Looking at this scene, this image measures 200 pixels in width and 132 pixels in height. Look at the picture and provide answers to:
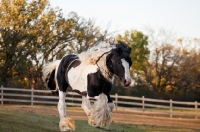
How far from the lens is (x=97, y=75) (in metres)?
7.94

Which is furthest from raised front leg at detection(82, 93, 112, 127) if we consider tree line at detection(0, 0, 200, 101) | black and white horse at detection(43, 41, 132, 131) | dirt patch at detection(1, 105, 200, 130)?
tree line at detection(0, 0, 200, 101)

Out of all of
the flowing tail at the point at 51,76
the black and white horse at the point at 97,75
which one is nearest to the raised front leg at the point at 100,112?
the black and white horse at the point at 97,75

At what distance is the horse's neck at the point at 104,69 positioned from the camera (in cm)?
784

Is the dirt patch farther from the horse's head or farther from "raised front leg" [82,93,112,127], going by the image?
the horse's head

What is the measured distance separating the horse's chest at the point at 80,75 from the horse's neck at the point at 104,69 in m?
0.12

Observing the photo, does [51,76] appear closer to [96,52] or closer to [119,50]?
[96,52]

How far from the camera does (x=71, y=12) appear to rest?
38.8 metres

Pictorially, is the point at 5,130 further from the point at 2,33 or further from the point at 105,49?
the point at 2,33

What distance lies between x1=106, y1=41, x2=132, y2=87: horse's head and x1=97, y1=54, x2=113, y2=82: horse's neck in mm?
64

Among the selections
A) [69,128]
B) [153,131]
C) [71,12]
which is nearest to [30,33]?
[71,12]

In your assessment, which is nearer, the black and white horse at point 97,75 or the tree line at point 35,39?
the black and white horse at point 97,75

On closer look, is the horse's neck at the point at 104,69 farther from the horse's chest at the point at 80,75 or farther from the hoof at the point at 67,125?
the hoof at the point at 67,125

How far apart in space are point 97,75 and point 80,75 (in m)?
0.55

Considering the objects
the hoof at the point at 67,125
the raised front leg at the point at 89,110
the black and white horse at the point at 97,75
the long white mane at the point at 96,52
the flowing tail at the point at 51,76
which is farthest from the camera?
the flowing tail at the point at 51,76
